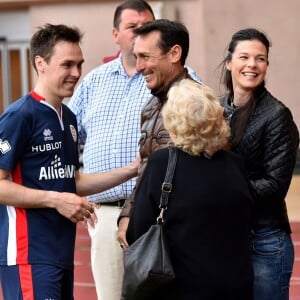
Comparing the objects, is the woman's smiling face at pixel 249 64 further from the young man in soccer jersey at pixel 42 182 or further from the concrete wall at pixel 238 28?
the concrete wall at pixel 238 28

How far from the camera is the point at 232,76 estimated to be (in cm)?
484

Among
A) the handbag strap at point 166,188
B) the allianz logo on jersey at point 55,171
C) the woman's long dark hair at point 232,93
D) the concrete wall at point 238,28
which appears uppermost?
the woman's long dark hair at point 232,93

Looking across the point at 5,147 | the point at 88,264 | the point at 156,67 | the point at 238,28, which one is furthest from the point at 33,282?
the point at 238,28

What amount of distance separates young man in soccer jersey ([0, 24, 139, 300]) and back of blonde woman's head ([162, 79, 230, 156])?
767 millimetres

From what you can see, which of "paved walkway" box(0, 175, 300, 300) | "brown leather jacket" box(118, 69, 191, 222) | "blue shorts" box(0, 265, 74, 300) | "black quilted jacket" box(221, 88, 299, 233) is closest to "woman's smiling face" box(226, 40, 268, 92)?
"black quilted jacket" box(221, 88, 299, 233)

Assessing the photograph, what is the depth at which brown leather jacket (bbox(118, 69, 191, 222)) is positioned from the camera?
459 cm

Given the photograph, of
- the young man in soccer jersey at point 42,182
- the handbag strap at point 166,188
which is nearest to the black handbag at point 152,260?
the handbag strap at point 166,188

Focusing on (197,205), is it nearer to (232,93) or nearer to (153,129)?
(153,129)

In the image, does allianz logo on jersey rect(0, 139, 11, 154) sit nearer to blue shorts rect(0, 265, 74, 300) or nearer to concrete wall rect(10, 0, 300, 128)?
blue shorts rect(0, 265, 74, 300)

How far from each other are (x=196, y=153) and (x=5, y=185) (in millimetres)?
1050

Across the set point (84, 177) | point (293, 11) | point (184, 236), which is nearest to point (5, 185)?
point (84, 177)

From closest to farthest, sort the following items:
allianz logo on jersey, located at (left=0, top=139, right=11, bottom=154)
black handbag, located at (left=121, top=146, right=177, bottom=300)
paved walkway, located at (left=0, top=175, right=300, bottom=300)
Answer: black handbag, located at (left=121, top=146, right=177, bottom=300) → allianz logo on jersey, located at (left=0, top=139, right=11, bottom=154) → paved walkway, located at (left=0, top=175, right=300, bottom=300)

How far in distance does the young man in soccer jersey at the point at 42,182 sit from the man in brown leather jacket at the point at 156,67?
0.32 meters

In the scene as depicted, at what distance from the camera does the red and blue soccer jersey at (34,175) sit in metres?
4.50
